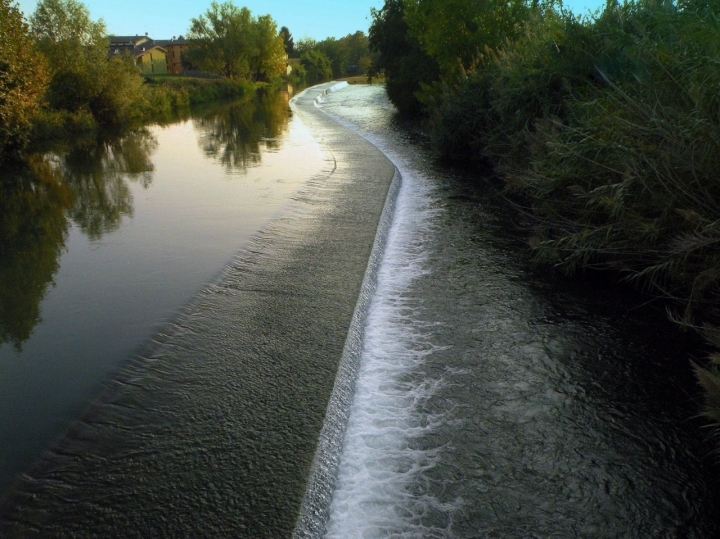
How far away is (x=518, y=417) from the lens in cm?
439

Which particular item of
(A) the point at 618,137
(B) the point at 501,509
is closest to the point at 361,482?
(B) the point at 501,509

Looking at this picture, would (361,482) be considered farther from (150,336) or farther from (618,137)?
(618,137)

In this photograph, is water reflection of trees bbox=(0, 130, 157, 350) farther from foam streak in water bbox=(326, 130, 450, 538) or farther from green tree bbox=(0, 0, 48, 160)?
foam streak in water bbox=(326, 130, 450, 538)

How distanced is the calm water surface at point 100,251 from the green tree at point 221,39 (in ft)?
158

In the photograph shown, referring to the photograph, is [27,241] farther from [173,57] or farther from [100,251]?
[173,57]

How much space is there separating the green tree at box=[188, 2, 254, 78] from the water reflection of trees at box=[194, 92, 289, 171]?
3134 cm

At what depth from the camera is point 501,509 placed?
349cm

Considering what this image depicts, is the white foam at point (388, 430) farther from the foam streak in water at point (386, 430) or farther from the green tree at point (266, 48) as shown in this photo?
the green tree at point (266, 48)

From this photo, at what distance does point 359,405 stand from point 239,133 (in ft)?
62.5

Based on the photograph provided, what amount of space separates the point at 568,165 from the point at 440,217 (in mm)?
2902

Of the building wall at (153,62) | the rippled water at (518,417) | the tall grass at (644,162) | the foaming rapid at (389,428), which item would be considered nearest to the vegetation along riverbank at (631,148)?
the tall grass at (644,162)

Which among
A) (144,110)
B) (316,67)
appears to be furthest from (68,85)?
(316,67)

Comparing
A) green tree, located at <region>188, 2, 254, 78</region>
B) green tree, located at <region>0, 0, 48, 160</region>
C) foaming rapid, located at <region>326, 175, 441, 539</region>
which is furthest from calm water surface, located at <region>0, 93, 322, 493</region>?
green tree, located at <region>188, 2, 254, 78</region>

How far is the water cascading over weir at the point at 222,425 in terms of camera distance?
11.1ft
